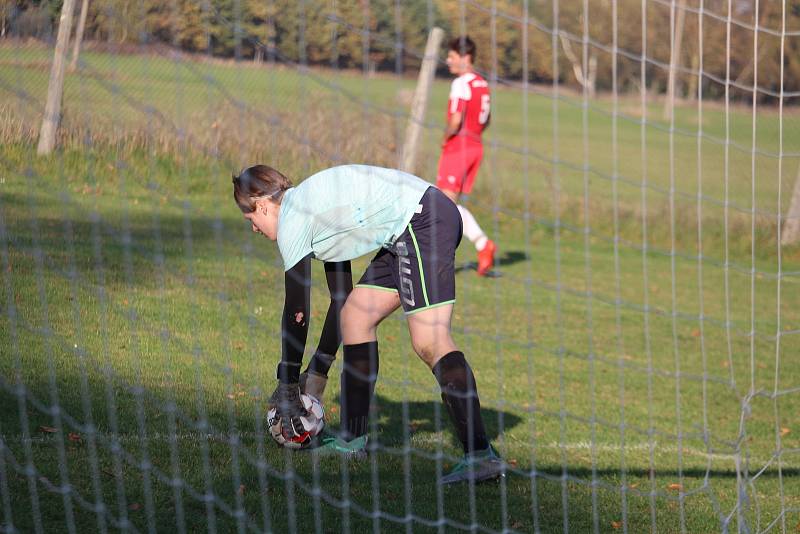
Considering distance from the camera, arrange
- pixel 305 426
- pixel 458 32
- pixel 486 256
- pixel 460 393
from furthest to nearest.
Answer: pixel 458 32, pixel 486 256, pixel 305 426, pixel 460 393

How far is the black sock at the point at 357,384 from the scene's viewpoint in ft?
17.3

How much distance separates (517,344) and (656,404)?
1.24 m

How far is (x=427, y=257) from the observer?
4957mm

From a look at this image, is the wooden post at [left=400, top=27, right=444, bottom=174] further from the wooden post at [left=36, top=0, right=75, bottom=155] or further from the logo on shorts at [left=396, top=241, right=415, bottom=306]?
the logo on shorts at [left=396, top=241, right=415, bottom=306]

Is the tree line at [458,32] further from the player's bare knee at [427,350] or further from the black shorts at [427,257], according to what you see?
the player's bare knee at [427,350]

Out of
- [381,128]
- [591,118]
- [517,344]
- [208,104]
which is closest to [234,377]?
[517,344]

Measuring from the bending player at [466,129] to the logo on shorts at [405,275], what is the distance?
4961 millimetres

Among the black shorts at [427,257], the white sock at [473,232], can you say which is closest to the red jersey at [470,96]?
the white sock at [473,232]

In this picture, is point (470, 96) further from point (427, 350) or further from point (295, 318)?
point (295, 318)

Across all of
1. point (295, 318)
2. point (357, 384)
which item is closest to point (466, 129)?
point (357, 384)

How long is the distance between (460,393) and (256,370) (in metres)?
2.06

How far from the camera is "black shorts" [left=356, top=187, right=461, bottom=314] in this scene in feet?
16.2

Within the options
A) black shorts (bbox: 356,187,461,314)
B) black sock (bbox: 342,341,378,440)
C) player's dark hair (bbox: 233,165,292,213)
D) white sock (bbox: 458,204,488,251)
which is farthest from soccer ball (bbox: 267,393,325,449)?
white sock (bbox: 458,204,488,251)

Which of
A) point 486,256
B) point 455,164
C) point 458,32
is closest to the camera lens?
point 455,164
